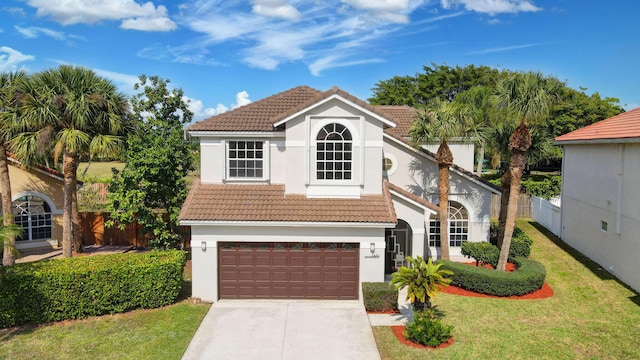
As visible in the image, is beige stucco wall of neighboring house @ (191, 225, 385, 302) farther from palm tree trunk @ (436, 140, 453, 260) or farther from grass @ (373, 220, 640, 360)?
palm tree trunk @ (436, 140, 453, 260)

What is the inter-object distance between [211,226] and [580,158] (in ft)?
57.8

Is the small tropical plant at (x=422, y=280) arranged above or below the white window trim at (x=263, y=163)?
below

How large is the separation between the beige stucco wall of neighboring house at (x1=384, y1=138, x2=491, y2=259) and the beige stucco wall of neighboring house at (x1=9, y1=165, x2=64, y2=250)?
16.2 metres

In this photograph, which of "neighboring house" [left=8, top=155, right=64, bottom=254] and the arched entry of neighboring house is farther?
"neighboring house" [left=8, top=155, right=64, bottom=254]

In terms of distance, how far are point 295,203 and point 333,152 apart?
7.61ft

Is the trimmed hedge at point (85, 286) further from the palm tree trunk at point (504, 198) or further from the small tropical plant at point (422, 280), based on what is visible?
the palm tree trunk at point (504, 198)

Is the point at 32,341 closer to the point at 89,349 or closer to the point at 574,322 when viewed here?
the point at 89,349

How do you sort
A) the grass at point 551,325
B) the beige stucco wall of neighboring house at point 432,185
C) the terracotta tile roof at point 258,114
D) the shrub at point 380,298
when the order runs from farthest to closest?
the beige stucco wall of neighboring house at point 432,185, the terracotta tile roof at point 258,114, the shrub at point 380,298, the grass at point 551,325

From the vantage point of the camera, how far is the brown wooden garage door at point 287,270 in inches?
615

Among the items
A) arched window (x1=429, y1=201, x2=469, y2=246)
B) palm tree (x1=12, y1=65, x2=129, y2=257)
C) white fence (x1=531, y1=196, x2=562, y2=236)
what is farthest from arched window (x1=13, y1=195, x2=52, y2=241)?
white fence (x1=531, y1=196, x2=562, y2=236)

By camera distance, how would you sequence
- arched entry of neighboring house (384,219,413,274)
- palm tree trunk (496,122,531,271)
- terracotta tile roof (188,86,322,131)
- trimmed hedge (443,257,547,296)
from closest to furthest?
1. trimmed hedge (443,257,547,296)
2. palm tree trunk (496,122,531,271)
3. terracotta tile roof (188,86,322,131)
4. arched entry of neighboring house (384,219,413,274)

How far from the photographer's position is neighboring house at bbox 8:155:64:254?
21047mm

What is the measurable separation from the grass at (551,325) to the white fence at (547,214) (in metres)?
6.20

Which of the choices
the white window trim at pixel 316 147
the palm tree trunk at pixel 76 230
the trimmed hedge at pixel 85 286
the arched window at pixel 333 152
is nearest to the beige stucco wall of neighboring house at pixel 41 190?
the palm tree trunk at pixel 76 230
